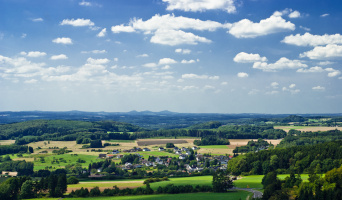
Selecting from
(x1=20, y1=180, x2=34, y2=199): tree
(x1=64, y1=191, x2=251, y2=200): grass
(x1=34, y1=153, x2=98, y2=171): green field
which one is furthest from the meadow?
(x1=34, y1=153, x2=98, y2=171): green field

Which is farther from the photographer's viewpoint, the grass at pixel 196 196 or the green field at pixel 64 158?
the green field at pixel 64 158

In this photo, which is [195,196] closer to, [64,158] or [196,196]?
[196,196]

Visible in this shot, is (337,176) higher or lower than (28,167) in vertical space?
higher

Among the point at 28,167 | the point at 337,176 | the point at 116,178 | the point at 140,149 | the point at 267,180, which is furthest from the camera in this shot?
the point at 140,149

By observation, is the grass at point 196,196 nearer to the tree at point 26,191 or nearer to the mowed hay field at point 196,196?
the mowed hay field at point 196,196

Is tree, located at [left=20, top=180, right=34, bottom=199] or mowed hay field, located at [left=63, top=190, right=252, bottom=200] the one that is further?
tree, located at [left=20, top=180, right=34, bottom=199]

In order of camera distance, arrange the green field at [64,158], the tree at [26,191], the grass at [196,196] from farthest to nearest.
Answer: the green field at [64,158] < the tree at [26,191] < the grass at [196,196]

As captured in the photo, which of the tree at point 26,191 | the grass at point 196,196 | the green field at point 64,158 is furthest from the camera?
the green field at point 64,158

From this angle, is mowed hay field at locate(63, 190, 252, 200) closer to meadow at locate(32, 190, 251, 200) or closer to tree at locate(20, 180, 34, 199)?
meadow at locate(32, 190, 251, 200)

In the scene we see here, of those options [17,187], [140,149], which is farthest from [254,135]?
[17,187]

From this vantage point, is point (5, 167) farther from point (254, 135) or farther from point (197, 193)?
point (254, 135)

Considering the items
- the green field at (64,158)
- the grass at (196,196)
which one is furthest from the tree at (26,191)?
the green field at (64,158)
